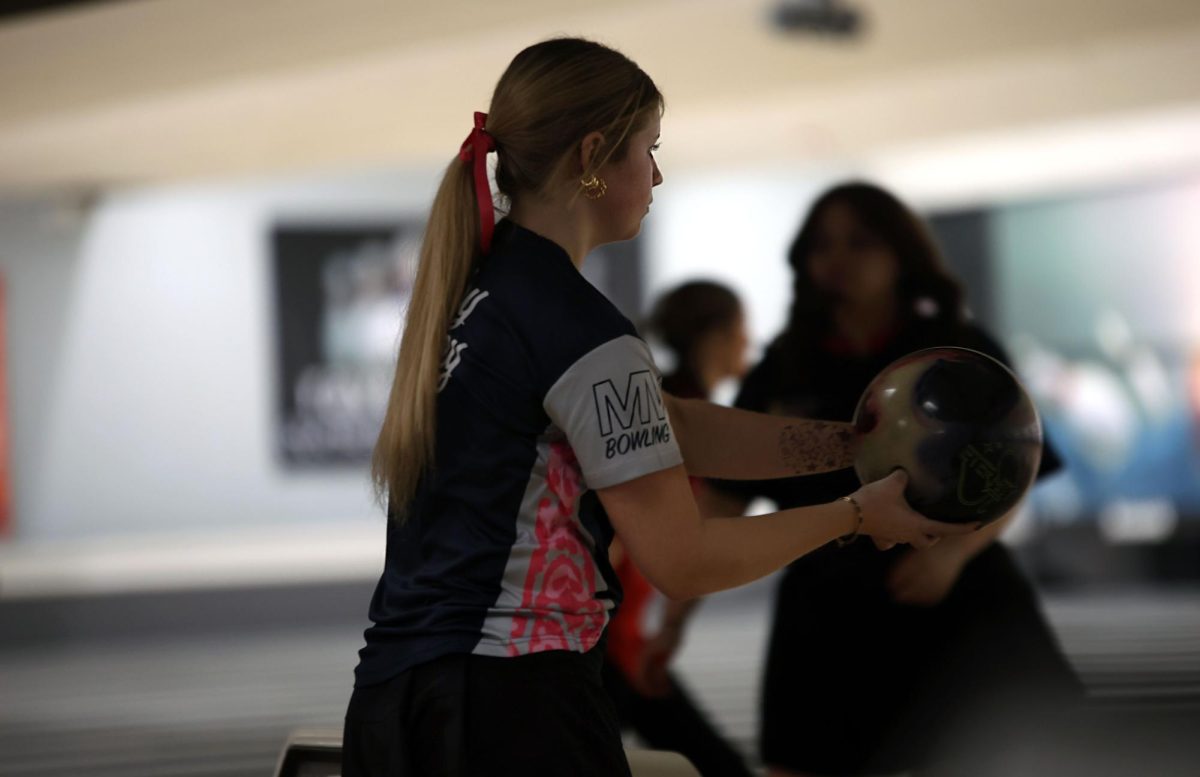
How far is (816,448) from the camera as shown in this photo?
1.73 metres

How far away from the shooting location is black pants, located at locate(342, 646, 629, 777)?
4.52 feet

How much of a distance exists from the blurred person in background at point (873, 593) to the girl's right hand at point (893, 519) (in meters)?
0.72

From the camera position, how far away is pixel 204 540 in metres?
9.48

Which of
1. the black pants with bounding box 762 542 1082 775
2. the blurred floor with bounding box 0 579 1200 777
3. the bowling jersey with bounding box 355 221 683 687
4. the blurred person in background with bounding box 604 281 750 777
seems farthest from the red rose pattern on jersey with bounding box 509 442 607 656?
the blurred floor with bounding box 0 579 1200 777

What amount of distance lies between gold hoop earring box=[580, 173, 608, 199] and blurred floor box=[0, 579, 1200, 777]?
366 cm

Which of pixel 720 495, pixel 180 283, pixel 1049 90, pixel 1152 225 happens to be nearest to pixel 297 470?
pixel 180 283

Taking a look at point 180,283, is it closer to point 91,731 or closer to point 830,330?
point 91,731

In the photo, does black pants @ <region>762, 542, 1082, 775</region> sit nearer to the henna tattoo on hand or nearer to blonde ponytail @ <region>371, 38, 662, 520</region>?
the henna tattoo on hand

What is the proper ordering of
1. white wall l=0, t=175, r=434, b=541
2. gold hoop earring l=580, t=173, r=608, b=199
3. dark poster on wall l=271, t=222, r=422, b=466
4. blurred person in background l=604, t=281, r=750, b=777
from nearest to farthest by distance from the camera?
1. gold hoop earring l=580, t=173, r=608, b=199
2. blurred person in background l=604, t=281, r=750, b=777
3. white wall l=0, t=175, r=434, b=541
4. dark poster on wall l=271, t=222, r=422, b=466

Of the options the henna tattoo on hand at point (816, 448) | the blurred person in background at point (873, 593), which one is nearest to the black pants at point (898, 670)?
the blurred person in background at point (873, 593)

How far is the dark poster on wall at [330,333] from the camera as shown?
9.68 meters

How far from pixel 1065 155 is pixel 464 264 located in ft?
29.1

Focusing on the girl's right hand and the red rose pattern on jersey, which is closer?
the red rose pattern on jersey

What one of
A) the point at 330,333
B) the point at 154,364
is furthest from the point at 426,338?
the point at 154,364
